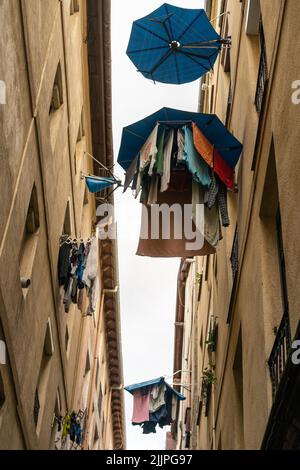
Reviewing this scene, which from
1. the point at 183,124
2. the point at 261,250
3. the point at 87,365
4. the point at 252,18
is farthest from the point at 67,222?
the point at 87,365

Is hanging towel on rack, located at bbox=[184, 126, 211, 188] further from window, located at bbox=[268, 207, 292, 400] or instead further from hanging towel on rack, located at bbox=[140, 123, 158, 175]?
window, located at bbox=[268, 207, 292, 400]

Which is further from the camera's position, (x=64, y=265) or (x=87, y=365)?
(x=87, y=365)

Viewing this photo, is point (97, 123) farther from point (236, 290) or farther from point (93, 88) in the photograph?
point (236, 290)

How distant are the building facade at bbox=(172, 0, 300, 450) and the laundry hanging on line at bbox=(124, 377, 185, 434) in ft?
25.7

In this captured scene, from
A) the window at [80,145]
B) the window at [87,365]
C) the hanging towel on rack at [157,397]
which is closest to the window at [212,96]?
the window at [80,145]

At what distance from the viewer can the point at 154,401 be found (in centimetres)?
2364

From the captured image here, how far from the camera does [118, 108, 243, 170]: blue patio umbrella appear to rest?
12000 mm

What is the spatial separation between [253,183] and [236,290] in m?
2.31

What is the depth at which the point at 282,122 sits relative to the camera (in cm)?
753

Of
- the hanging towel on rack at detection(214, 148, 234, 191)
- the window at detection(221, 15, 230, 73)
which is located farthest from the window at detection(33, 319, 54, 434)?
the window at detection(221, 15, 230, 73)

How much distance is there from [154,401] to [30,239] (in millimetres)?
12838

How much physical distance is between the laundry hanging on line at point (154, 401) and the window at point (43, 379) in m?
9.12

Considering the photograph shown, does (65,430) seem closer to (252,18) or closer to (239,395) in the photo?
(239,395)

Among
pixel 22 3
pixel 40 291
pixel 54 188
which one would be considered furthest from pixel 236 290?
pixel 22 3
